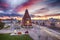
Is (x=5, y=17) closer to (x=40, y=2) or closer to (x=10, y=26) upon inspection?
(x=10, y=26)

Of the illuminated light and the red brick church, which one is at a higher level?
the illuminated light

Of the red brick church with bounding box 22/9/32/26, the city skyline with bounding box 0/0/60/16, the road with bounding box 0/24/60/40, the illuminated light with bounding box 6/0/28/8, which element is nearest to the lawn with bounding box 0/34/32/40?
the road with bounding box 0/24/60/40

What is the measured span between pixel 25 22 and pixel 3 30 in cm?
51

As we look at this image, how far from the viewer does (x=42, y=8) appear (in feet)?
7.93

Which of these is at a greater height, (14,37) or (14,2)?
(14,2)

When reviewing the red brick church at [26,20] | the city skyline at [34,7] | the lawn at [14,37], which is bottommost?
the lawn at [14,37]

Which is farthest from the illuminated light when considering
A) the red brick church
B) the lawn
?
the lawn

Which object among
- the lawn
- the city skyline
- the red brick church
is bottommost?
the lawn

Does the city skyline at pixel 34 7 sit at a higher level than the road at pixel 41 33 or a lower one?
higher

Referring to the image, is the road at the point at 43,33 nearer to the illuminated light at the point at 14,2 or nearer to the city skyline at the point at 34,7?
the city skyline at the point at 34,7

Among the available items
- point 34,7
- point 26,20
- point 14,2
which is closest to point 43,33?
point 26,20

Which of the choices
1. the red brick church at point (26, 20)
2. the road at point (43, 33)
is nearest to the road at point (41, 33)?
the road at point (43, 33)

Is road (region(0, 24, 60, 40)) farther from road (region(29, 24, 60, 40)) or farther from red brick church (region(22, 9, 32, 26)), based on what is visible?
red brick church (region(22, 9, 32, 26))

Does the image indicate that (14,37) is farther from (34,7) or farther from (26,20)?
(34,7)
